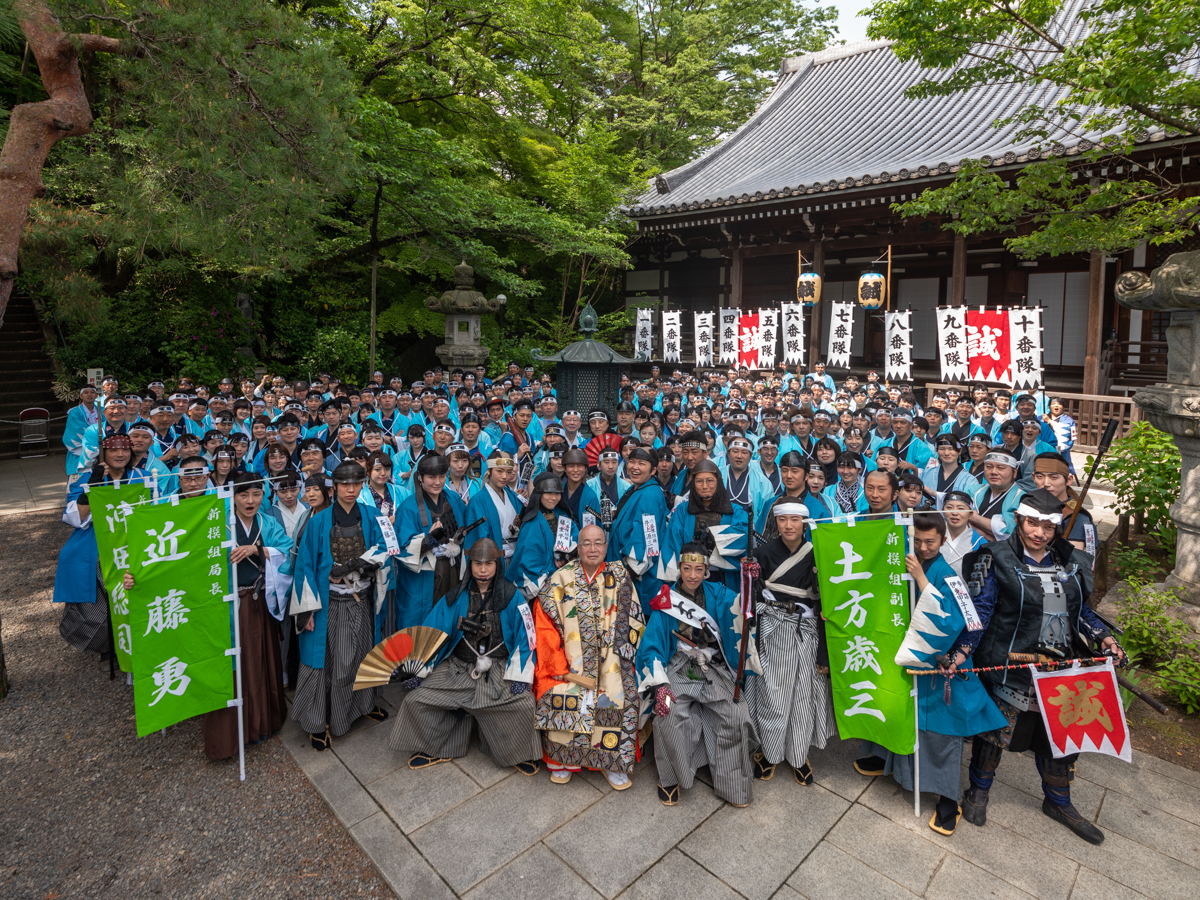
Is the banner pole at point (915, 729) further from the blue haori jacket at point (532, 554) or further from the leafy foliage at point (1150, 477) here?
the leafy foliage at point (1150, 477)

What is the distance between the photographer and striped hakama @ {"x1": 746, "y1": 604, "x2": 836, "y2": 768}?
450 centimetres

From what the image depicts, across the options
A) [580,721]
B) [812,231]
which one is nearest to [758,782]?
[580,721]

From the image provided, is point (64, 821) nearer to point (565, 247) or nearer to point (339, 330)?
point (565, 247)

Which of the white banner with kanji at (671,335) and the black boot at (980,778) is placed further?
the white banner with kanji at (671,335)

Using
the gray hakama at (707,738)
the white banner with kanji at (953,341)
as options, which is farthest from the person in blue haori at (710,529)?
the white banner with kanji at (953,341)

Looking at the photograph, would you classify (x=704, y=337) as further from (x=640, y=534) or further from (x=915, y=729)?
(x=915, y=729)

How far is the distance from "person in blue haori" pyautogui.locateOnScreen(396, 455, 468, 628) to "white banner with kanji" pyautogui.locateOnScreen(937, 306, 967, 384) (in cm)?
1142

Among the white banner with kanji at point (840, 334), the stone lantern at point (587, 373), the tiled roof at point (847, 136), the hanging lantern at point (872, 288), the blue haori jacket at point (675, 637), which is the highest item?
the tiled roof at point (847, 136)

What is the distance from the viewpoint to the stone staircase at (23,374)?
54.7 feet

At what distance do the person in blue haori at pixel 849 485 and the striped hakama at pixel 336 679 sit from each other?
16.0 feet

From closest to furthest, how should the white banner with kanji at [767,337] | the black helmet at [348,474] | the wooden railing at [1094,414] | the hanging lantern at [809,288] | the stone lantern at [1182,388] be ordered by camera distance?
the black helmet at [348,474], the stone lantern at [1182,388], the wooden railing at [1094,414], the hanging lantern at [809,288], the white banner with kanji at [767,337]

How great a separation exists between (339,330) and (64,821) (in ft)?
55.1

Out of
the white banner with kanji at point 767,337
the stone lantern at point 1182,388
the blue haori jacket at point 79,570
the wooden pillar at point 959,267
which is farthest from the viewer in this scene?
the white banner with kanji at point 767,337

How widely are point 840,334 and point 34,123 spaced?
47.5 ft
